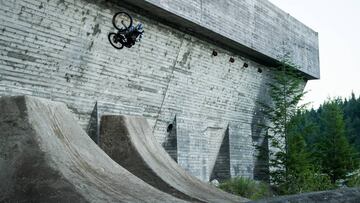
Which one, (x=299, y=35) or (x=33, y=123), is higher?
(x=299, y=35)

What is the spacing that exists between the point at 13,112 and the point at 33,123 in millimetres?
522

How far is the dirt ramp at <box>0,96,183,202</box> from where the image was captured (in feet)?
22.0

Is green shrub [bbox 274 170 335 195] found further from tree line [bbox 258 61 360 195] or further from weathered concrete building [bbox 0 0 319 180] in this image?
weathered concrete building [bbox 0 0 319 180]

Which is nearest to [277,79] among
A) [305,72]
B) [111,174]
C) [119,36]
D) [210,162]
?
[305,72]

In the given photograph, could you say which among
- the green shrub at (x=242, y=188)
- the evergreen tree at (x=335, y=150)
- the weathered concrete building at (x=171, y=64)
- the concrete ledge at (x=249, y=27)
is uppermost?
the concrete ledge at (x=249, y=27)

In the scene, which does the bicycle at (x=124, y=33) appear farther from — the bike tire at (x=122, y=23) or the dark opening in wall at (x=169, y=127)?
the dark opening in wall at (x=169, y=127)

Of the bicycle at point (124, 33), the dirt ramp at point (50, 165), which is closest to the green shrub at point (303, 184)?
the bicycle at point (124, 33)

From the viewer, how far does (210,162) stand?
16.7m

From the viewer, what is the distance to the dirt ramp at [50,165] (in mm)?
6719

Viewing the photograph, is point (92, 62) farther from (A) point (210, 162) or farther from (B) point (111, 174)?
(A) point (210, 162)

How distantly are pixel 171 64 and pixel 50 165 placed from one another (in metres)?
7.22

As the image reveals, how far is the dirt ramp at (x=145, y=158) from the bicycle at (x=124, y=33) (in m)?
1.99

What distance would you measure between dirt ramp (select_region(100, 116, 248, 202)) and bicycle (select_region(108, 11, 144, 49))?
1.99m

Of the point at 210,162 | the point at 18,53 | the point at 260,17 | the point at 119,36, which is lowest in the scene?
the point at 210,162
